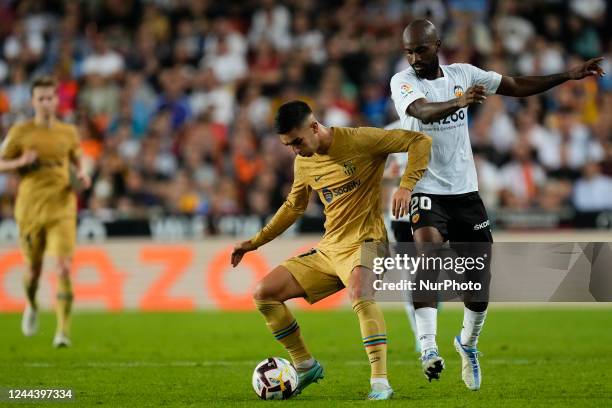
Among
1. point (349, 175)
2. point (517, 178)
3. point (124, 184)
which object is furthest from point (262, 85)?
point (349, 175)

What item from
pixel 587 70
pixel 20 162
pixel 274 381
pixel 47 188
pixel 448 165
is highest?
pixel 587 70

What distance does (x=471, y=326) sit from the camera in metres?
8.78

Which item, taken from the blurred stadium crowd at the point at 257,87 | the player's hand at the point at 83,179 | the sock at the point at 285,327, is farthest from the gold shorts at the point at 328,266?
the blurred stadium crowd at the point at 257,87

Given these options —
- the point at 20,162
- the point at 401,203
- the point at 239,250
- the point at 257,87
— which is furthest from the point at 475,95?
the point at 257,87

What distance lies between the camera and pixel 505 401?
7930 mm

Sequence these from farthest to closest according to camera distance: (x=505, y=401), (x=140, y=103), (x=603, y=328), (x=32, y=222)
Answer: (x=140, y=103), (x=603, y=328), (x=32, y=222), (x=505, y=401)

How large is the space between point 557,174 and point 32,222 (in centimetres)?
950

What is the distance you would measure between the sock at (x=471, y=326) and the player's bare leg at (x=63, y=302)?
525cm

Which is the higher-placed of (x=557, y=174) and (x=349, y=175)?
(x=349, y=175)

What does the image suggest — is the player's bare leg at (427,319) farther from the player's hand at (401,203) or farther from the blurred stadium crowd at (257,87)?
the blurred stadium crowd at (257,87)

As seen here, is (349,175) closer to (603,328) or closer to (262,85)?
(603,328)

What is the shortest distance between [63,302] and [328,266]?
5.10 metres

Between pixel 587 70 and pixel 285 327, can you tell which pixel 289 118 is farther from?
pixel 587 70

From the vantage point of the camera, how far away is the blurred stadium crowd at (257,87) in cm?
1867
